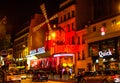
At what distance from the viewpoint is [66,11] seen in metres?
69.6

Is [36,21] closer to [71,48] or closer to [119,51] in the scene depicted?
[71,48]

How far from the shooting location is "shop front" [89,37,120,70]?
162 feet

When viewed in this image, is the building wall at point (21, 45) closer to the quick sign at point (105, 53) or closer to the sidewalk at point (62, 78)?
the sidewalk at point (62, 78)

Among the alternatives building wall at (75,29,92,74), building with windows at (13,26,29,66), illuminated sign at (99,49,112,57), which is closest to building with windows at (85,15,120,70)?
illuminated sign at (99,49,112,57)

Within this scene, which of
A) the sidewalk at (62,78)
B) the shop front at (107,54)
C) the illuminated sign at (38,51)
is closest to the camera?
the shop front at (107,54)

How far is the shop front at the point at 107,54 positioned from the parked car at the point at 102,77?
567 inches

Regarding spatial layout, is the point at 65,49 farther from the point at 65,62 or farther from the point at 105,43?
the point at 105,43

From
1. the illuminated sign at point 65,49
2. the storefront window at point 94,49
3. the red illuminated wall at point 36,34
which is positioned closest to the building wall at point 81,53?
the illuminated sign at point 65,49

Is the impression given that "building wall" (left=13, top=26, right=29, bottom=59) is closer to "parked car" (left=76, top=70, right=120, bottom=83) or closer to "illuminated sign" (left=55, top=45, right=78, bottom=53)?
"illuminated sign" (left=55, top=45, right=78, bottom=53)

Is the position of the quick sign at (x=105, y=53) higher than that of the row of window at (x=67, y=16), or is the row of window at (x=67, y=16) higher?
the row of window at (x=67, y=16)

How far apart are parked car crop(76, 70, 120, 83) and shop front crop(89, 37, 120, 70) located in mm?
14406

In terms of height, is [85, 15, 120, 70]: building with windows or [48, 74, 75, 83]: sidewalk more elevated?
[85, 15, 120, 70]: building with windows

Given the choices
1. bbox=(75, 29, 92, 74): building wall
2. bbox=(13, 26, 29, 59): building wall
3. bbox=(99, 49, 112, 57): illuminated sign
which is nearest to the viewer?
bbox=(99, 49, 112, 57): illuminated sign

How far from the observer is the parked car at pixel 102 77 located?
28522 millimetres
